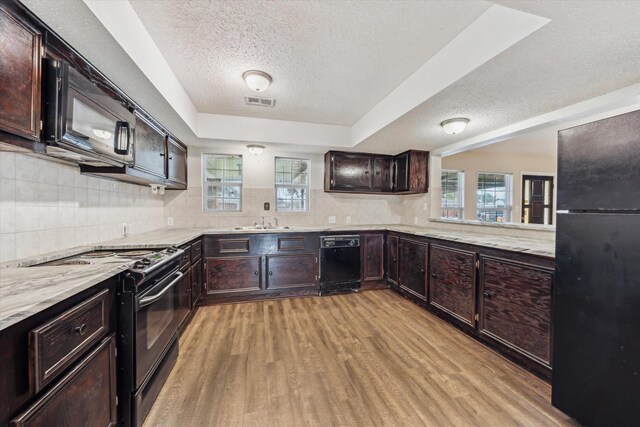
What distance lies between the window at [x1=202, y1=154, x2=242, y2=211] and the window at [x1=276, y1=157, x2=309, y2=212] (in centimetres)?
62

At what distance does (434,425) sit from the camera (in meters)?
1.45

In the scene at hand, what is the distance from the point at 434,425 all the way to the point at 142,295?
1.80 m

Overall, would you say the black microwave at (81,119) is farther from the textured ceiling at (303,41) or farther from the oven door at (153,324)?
the oven door at (153,324)

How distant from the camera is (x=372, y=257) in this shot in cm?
379

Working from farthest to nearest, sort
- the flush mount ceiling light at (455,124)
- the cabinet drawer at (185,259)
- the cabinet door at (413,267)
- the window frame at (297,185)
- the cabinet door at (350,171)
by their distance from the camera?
the window frame at (297,185) → the cabinet door at (350,171) → the cabinet door at (413,267) → the flush mount ceiling light at (455,124) → the cabinet drawer at (185,259)

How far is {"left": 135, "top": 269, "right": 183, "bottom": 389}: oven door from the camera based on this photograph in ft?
4.64

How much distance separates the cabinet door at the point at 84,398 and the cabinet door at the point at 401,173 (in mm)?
3801

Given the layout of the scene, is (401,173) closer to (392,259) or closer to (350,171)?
(350,171)

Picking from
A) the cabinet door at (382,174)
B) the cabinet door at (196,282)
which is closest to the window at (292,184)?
the cabinet door at (382,174)

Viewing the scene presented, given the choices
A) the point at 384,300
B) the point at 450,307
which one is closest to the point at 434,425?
the point at 450,307

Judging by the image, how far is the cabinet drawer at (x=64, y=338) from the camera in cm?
84

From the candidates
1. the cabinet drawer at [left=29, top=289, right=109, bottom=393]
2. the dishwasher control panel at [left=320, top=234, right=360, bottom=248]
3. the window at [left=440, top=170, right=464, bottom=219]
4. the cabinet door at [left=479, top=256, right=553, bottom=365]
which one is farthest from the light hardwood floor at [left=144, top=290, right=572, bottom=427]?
the window at [left=440, top=170, right=464, bottom=219]

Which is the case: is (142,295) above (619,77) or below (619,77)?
below

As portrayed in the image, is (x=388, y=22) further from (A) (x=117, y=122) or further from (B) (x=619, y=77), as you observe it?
(A) (x=117, y=122)
